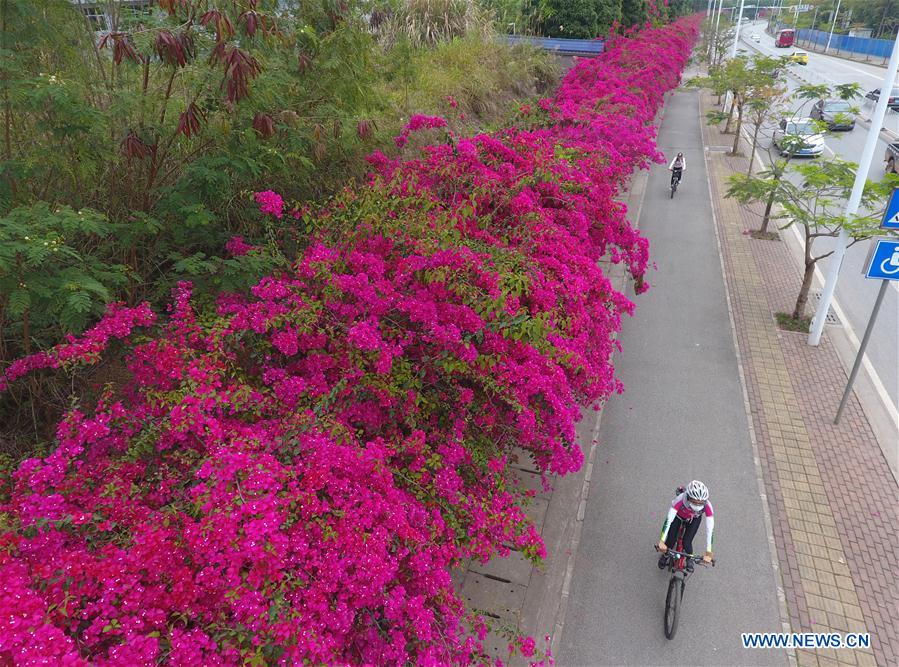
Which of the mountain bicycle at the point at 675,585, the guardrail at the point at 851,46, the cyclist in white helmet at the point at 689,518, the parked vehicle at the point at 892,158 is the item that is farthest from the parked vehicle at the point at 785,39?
the mountain bicycle at the point at 675,585

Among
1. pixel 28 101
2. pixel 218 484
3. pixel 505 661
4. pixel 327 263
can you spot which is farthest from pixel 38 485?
pixel 505 661

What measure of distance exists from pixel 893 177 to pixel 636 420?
612 cm

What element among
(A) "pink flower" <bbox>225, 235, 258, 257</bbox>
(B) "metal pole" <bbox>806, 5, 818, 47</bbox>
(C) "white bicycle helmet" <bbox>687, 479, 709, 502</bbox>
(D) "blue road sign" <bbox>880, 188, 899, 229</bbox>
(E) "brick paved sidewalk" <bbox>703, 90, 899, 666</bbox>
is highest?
(B) "metal pole" <bbox>806, 5, 818, 47</bbox>

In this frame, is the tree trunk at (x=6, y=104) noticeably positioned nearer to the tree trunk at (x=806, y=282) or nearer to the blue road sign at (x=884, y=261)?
the blue road sign at (x=884, y=261)

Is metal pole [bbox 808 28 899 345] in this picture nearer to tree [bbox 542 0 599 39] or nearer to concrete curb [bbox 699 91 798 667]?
concrete curb [bbox 699 91 798 667]

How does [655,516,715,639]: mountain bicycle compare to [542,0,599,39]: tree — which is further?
[542,0,599,39]: tree

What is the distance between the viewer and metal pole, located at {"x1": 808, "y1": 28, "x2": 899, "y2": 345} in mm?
7781

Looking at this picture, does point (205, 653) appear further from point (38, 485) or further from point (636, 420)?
point (636, 420)

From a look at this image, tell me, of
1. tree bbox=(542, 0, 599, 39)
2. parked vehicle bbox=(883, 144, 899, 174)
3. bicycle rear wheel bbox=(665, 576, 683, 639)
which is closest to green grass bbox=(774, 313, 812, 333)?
bicycle rear wheel bbox=(665, 576, 683, 639)

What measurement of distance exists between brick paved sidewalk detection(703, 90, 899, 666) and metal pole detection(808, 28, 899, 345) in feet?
1.63

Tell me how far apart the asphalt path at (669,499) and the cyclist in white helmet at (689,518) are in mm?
630

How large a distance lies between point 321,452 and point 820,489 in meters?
6.55

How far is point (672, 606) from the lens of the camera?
5188 millimetres

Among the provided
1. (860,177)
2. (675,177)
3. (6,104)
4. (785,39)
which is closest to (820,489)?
(860,177)
